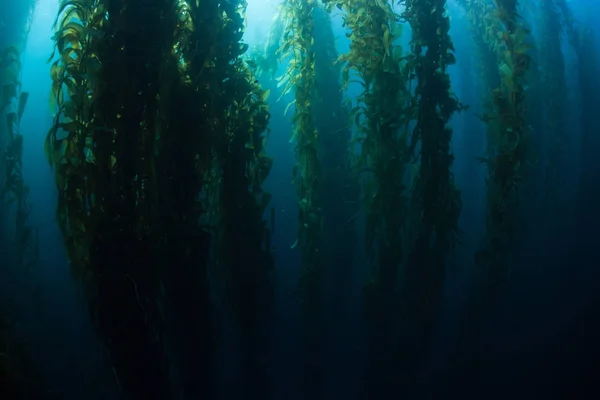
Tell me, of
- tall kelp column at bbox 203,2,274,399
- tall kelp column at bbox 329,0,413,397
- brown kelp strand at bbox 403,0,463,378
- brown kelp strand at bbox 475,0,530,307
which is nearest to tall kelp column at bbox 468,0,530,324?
brown kelp strand at bbox 475,0,530,307

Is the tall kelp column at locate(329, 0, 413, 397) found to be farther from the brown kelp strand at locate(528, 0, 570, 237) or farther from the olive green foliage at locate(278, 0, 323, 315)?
the brown kelp strand at locate(528, 0, 570, 237)

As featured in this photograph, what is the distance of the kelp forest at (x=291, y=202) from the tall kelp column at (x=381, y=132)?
0.04ft

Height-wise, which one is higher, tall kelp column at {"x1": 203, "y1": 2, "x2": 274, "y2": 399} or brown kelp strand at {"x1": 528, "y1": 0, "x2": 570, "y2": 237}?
brown kelp strand at {"x1": 528, "y1": 0, "x2": 570, "y2": 237}

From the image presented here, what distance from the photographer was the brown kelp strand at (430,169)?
5.87ft

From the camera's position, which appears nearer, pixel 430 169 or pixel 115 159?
pixel 115 159

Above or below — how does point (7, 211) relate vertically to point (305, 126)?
below

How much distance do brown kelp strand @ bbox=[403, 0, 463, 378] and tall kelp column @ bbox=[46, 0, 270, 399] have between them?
0.84m

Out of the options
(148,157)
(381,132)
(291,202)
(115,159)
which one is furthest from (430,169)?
(115,159)

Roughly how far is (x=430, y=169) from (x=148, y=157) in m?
1.40

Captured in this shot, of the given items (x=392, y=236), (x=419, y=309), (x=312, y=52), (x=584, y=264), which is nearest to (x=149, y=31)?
(x=312, y=52)

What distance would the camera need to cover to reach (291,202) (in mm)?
2879

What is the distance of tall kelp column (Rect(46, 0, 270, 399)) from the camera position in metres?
1.42

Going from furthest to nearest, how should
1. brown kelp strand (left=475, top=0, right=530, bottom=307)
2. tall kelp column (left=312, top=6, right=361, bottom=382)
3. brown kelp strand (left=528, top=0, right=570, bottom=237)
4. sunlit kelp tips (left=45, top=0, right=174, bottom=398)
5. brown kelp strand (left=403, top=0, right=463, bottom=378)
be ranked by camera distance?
brown kelp strand (left=528, top=0, right=570, bottom=237)
tall kelp column (left=312, top=6, right=361, bottom=382)
brown kelp strand (left=475, top=0, right=530, bottom=307)
brown kelp strand (left=403, top=0, right=463, bottom=378)
sunlit kelp tips (left=45, top=0, right=174, bottom=398)

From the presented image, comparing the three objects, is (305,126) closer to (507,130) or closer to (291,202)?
(291,202)
